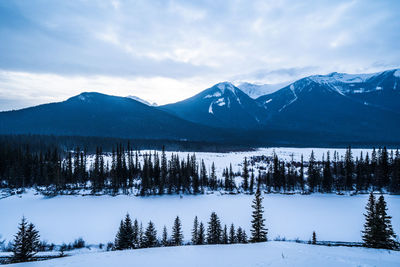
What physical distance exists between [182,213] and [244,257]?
30929 mm

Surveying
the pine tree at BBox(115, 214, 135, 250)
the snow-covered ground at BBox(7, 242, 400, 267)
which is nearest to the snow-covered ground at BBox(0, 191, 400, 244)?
the pine tree at BBox(115, 214, 135, 250)

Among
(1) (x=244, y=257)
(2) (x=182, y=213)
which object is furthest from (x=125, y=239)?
(2) (x=182, y=213)

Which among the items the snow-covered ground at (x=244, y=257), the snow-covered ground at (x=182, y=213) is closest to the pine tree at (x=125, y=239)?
the snow-covered ground at (x=182, y=213)

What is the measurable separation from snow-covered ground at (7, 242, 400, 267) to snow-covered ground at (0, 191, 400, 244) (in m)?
17.0

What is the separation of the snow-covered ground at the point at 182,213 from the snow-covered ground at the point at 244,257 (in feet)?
55.8

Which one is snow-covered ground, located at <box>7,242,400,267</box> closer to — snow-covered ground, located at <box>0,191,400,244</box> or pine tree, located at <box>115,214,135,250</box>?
pine tree, located at <box>115,214,135,250</box>

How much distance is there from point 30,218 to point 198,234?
104ft

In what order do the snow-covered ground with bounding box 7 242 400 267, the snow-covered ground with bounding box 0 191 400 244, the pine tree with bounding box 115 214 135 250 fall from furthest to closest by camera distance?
1. the snow-covered ground with bounding box 0 191 400 244
2. the pine tree with bounding box 115 214 135 250
3. the snow-covered ground with bounding box 7 242 400 267

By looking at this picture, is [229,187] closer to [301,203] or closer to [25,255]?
[301,203]

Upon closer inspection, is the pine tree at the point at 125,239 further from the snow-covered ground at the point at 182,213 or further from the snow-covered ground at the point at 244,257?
the snow-covered ground at the point at 244,257

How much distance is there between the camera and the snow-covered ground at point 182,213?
34.1 meters

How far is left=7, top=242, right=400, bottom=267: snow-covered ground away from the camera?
44.0ft

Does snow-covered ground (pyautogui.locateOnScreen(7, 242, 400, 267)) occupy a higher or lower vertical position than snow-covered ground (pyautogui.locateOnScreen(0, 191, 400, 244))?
higher

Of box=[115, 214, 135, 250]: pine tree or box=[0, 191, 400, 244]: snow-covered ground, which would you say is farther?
box=[0, 191, 400, 244]: snow-covered ground
